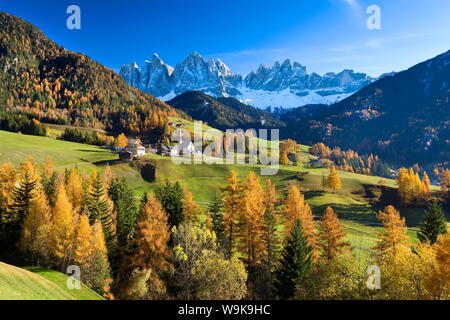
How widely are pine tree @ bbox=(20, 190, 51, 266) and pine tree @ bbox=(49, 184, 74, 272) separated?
1331 mm

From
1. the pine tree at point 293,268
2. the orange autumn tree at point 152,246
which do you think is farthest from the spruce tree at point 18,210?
the pine tree at point 293,268

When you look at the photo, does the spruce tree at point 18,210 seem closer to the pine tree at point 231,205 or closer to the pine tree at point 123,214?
the pine tree at point 123,214

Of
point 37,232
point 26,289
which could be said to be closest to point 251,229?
point 26,289

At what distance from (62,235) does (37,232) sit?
17.4 feet

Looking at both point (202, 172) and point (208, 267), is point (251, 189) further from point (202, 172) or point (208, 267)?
point (202, 172)

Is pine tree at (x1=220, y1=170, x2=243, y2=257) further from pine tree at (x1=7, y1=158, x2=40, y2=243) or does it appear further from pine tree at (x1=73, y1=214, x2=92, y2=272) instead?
pine tree at (x1=7, y1=158, x2=40, y2=243)

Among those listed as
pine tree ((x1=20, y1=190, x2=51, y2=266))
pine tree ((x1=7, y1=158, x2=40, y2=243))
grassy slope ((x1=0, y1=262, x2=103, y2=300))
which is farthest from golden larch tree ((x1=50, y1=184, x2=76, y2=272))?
grassy slope ((x1=0, y1=262, x2=103, y2=300))

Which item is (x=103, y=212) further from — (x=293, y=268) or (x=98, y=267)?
(x=293, y=268)

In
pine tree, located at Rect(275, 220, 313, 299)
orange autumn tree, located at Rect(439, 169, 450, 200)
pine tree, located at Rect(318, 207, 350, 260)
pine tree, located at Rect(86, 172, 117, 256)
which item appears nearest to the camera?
pine tree, located at Rect(275, 220, 313, 299)

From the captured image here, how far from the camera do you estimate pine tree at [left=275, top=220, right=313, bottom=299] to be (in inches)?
1645

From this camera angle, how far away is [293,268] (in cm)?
4247
